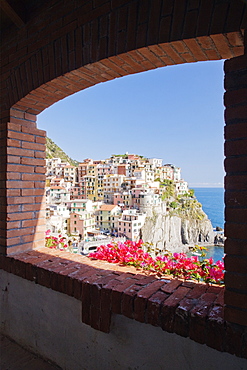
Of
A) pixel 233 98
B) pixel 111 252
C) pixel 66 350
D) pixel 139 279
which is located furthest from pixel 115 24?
pixel 66 350

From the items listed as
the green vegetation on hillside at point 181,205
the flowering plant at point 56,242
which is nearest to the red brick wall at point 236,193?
the flowering plant at point 56,242

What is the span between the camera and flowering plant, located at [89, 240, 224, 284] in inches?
56.9

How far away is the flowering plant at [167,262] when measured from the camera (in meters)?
1.44

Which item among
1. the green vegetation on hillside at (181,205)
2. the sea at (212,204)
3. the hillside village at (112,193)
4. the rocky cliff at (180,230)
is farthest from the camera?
the sea at (212,204)

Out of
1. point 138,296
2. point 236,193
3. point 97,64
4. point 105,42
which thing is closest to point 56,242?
point 138,296

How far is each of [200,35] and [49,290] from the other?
1.65m

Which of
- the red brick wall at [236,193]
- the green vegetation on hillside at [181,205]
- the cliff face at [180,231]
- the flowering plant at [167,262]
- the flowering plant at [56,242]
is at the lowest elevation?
→ the cliff face at [180,231]

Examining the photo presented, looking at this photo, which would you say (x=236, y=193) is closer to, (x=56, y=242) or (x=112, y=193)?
(x=56, y=242)

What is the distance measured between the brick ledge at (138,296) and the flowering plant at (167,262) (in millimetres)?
128

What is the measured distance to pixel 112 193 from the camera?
27.6 meters

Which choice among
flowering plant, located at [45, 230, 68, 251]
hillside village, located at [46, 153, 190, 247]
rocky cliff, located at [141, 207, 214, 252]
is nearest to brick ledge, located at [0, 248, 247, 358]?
flowering plant, located at [45, 230, 68, 251]

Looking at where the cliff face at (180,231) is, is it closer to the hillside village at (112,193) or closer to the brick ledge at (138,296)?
the hillside village at (112,193)

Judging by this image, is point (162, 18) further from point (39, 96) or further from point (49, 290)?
point (49, 290)

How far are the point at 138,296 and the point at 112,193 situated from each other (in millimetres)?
26584
